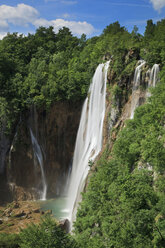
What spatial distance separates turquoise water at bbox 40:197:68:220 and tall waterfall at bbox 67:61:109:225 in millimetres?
669

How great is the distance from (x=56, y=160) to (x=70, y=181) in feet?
10.5

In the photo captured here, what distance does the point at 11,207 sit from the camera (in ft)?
85.8

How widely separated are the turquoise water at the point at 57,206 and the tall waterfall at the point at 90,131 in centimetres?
67

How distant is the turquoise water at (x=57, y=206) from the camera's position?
80.3ft

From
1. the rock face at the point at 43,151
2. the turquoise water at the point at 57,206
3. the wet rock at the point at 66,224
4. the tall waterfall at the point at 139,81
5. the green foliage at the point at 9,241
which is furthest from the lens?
the rock face at the point at 43,151

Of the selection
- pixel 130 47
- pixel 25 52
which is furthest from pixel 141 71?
pixel 25 52

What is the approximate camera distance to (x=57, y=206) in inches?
1062

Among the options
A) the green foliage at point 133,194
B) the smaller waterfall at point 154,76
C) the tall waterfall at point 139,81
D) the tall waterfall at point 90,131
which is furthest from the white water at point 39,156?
the smaller waterfall at point 154,76

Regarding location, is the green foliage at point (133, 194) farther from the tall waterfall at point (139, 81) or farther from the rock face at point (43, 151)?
the rock face at point (43, 151)

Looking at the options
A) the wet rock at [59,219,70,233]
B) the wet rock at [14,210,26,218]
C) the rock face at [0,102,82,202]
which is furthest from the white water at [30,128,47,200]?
the wet rock at [59,219,70,233]

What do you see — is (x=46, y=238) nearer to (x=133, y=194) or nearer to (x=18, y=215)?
(x=133, y=194)

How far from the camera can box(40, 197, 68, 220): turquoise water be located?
963 inches

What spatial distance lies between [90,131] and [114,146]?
8967mm

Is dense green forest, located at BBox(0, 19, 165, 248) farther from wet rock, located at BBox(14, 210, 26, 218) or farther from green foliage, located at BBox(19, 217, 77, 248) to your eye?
wet rock, located at BBox(14, 210, 26, 218)
